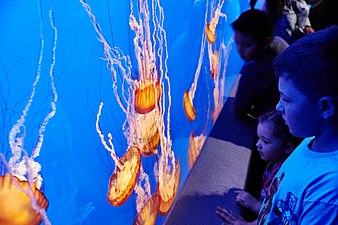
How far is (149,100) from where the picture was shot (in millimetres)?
1476

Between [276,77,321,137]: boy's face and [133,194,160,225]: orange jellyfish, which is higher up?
[276,77,321,137]: boy's face

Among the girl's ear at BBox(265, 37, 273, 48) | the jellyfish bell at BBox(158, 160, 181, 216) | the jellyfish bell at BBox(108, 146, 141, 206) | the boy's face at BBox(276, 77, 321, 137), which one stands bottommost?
the jellyfish bell at BBox(158, 160, 181, 216)

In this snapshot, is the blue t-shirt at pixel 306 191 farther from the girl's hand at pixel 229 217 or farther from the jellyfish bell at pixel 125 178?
the girl's hand at pixel 229 217

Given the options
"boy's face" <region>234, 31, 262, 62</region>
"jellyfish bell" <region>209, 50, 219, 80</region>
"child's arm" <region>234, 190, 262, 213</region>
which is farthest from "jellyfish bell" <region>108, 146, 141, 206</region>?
"jellyfish bell" <region>209, 50, 219, 80</region>

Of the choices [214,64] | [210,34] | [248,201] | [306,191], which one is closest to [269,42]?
[210,34]

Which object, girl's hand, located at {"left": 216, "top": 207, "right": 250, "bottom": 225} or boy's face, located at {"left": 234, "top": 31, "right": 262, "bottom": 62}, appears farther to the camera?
boy's face, located at {"left": 234, "top": 31, "right": 262, "bottom": 62}

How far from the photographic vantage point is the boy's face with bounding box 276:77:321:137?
37.1 inches

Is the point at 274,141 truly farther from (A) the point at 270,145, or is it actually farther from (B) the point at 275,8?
(B) the point at 275,8

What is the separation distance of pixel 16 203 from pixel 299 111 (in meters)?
0.65

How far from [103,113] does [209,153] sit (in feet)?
5.00

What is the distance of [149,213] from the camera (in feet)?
5.35

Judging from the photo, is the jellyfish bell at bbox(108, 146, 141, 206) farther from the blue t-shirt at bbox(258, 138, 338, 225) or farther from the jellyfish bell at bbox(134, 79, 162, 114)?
the blue t-shirt at bbox(258, 138, 338, 225)

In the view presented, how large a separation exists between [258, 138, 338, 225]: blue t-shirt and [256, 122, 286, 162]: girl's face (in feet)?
1.85

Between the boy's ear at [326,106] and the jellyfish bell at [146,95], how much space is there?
0.62 metres
